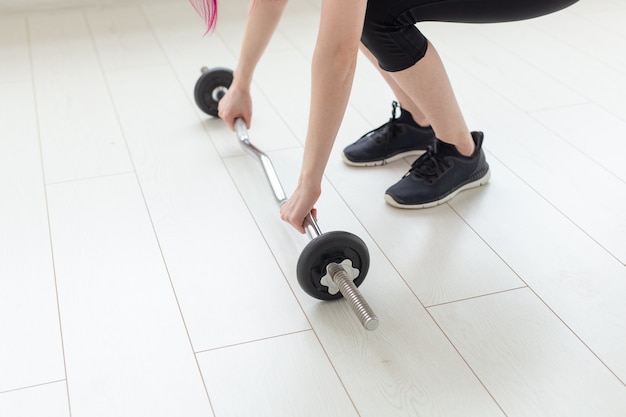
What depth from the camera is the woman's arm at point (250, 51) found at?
5.46 feet

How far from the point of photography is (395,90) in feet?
6.00

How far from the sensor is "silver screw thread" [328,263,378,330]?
1.25m

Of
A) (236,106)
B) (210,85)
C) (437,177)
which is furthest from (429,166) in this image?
(210,85)

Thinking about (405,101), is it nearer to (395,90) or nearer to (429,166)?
(395,90)

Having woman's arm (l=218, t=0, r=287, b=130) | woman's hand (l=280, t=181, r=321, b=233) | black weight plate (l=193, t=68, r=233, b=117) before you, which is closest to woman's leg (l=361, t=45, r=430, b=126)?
woman's arm (l=218, t=0, r=287, b=130)

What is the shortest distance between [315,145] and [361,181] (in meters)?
0.47

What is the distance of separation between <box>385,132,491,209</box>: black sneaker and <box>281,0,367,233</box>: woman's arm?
35 centimetres

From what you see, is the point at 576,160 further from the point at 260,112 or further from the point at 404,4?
the point at 260,112

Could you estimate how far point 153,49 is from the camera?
2.54 meters

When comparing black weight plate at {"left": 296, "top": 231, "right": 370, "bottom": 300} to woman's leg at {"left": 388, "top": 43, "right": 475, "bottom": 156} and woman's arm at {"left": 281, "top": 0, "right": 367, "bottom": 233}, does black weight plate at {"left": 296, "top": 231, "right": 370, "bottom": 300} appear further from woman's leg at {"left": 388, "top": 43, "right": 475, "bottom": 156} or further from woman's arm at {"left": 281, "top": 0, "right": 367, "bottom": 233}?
woman's leg at {"left": 388, "top": 43, "right": 475, "bottom": 156}

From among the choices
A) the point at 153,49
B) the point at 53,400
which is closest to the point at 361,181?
the point at 53,400

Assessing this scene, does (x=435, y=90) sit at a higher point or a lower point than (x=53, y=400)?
higher

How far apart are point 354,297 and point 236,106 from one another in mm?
685

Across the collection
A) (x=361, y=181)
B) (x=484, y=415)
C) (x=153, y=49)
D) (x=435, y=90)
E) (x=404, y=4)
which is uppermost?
(x=404, y=4)
